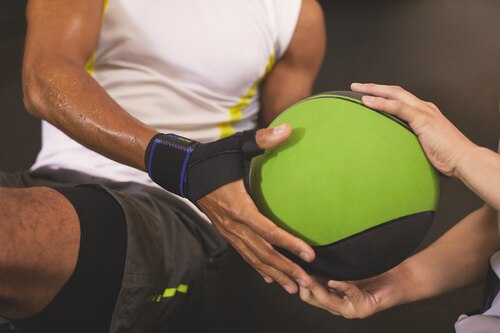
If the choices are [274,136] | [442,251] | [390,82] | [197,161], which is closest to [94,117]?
[197,161]

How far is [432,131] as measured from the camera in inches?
36.3

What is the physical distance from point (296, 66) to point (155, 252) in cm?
75

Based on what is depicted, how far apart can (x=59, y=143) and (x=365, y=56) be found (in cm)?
164

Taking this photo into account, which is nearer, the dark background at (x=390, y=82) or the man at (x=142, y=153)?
the man at (x=142, y=153)

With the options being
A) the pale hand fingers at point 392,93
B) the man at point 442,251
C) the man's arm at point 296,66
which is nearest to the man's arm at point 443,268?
the man at point 442,251

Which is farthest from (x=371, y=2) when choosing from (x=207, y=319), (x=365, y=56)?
(x=207, y=319)

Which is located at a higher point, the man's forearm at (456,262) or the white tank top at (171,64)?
the white tank top at (171,64)

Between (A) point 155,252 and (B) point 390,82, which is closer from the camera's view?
(A) point 155,252

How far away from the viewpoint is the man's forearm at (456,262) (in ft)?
3.76

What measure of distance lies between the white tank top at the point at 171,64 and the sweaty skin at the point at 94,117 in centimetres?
8

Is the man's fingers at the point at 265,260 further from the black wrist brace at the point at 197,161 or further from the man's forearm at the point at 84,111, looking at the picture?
the man's forearm at the point at 84,111

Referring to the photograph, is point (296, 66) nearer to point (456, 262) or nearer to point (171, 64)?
point (171, 64)

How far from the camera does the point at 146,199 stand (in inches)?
51.3

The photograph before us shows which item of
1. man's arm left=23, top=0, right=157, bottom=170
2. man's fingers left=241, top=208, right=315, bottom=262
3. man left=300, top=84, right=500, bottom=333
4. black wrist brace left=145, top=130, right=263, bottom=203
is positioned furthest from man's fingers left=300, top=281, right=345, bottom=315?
man's arm left=23, top=0, right=157, bottom=170
